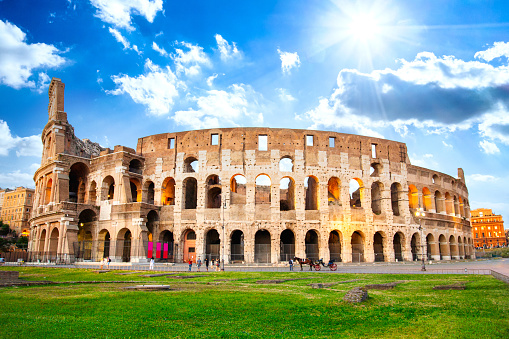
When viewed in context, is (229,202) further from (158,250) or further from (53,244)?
(53,244)

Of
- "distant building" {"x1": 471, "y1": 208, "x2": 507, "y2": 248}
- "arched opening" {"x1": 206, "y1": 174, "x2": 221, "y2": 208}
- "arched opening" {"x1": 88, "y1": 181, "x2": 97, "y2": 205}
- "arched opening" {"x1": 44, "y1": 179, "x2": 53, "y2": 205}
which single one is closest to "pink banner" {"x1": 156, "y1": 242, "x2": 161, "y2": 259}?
"arched opening" {"x1": 206, "y1": 174, "x2": 221, "y2": 208}

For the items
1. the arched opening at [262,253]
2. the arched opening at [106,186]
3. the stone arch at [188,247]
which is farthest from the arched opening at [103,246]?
the arched opening at [262,253]

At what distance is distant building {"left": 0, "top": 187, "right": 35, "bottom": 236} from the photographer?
10450 cm

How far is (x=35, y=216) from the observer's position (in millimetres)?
46719

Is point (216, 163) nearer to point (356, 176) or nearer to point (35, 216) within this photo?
point (356, 176)

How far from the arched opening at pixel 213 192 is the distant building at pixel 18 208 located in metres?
79.1

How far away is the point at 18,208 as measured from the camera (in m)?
107

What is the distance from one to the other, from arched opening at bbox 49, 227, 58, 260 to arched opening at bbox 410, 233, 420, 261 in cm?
4129

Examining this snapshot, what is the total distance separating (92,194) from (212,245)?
17735 mm

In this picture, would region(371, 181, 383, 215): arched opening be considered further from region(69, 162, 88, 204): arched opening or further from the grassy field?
region(69, 162, 88, 204): arched opening

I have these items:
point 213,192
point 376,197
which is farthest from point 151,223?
point 376,197

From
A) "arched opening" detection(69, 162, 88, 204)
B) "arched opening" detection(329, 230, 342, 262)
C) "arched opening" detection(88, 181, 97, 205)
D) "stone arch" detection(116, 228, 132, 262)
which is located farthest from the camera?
"arched opening" detection(69, 162, 88, 204)

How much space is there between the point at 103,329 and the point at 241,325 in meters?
2.69

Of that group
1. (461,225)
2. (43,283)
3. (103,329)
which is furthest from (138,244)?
(461,225)
